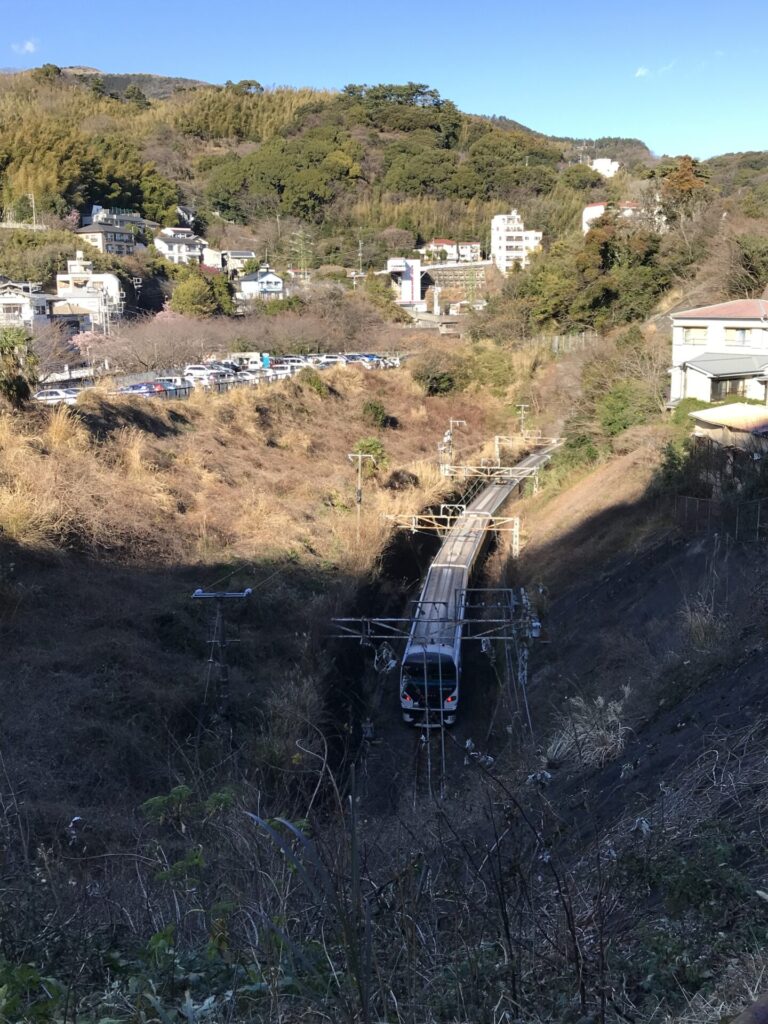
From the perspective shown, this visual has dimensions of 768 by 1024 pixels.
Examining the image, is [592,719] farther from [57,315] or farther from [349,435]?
[57,315]

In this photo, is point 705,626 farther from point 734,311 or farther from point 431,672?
point 734,311

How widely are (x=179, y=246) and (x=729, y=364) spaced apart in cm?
3492

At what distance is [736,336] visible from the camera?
70.5 ft

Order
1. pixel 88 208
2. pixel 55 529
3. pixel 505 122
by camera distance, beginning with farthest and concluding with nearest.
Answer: pixel 505 122, pixel 88 208, pixel 55 529

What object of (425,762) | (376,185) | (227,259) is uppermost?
(376,185)

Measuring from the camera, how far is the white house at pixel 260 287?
42.1 meters

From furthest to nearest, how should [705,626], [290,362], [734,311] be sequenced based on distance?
[290,362], [734,311], [705,626]

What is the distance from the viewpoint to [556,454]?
22594 millimetres

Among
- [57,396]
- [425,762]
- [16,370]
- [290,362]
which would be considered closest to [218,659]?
[425,762]

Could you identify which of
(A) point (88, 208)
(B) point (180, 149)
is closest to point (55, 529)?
(A) point (88, 208)

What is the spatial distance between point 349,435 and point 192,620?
47.1ft

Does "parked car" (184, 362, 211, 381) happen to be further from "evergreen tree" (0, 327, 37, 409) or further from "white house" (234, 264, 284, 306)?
"white house" (234, 264, 284, 306)

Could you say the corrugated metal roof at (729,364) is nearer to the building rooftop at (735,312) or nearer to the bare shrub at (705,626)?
the building rooftop at (735,312)

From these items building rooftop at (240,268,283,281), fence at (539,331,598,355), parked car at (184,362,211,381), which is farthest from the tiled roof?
building rooftop at (240,268,283,281)
